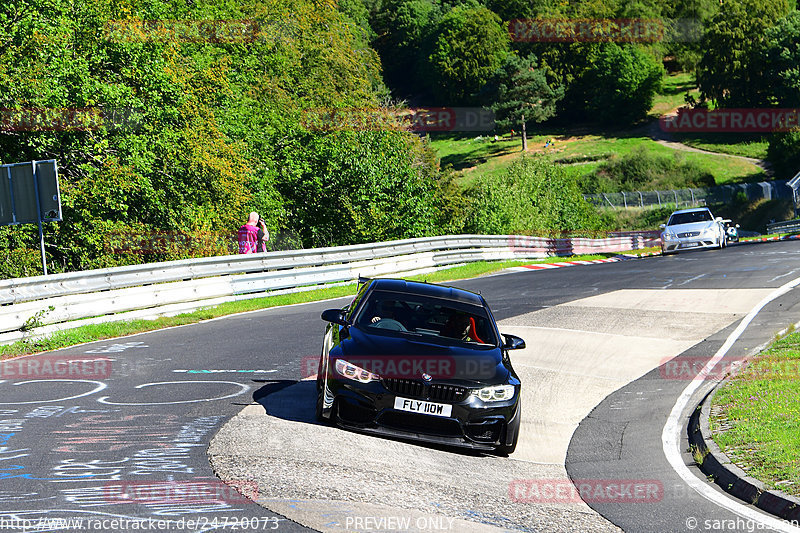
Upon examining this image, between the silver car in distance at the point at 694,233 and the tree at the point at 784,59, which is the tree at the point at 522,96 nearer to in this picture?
the tree at the point at 784,59

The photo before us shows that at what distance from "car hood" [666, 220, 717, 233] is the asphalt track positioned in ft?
51.2

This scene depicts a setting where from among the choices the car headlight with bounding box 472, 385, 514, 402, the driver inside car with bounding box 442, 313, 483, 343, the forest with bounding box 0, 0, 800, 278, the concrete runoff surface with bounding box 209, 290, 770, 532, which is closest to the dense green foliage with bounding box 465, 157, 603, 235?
the forest with bounding box 0, 0, 800, 278

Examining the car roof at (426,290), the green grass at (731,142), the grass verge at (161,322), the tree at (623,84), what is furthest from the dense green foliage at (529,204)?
the tree at (623,84)

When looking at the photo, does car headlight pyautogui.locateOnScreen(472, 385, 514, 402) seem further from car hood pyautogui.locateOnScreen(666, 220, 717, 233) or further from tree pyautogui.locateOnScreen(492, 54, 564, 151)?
tree pyautogui.locateOnScreen(492, 54, 564, 151)

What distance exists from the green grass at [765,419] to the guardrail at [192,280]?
33.3ft

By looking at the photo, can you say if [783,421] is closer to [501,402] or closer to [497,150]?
[501,402]

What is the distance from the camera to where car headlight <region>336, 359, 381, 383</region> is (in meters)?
8.44

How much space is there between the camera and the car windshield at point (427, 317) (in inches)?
376

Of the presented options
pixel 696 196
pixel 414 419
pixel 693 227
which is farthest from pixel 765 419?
pixel 696 196

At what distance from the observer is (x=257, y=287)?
2072 cm

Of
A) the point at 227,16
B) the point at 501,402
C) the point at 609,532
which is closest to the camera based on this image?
the point at 609,532

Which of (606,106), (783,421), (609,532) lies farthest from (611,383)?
(606,106)

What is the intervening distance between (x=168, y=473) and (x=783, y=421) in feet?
19.7

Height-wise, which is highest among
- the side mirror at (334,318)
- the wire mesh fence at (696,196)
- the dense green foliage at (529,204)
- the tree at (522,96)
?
the tree at (522,96)
